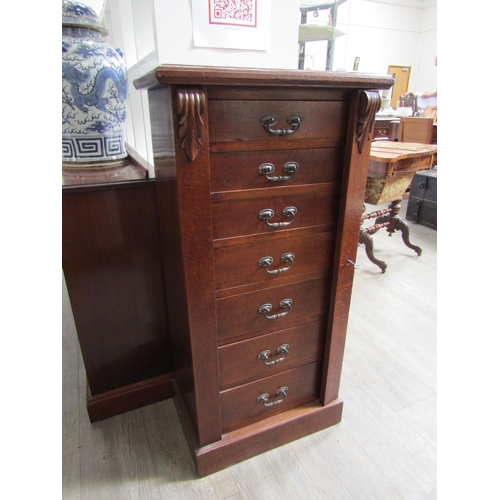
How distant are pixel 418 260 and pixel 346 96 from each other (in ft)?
6.82

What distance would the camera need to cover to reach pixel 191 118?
0.69 metres

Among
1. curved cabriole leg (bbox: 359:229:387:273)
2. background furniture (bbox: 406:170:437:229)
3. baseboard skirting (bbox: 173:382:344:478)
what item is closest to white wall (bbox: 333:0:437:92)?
background furniture (bbox: 406:170:437:229)

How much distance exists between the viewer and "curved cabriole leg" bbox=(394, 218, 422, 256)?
2578 millimetres

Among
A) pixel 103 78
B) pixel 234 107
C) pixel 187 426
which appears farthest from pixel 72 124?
pixel 187 426

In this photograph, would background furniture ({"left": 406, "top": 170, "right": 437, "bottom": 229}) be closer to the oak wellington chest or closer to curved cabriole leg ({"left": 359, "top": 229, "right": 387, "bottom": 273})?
curved cabriole leg ({"left": 359, "top": 229, "right": 387, "bottom": 273})

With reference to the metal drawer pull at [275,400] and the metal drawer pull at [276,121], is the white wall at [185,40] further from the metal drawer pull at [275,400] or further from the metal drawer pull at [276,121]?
the metal drawer pull at [275,400]

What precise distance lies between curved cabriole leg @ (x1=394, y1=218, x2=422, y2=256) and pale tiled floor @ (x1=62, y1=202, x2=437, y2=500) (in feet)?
3.71

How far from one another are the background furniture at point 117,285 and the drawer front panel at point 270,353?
0.38 metres

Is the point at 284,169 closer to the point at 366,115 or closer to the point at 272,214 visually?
the point at 272,214

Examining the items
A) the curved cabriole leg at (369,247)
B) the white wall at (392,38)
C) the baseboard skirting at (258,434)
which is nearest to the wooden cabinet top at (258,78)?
the baseboard skirting at (258,434)

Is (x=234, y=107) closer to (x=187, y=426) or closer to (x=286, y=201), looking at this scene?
(x=286, y=201)

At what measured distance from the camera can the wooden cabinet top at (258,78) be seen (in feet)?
2.12

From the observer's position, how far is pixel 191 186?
2.50 ft

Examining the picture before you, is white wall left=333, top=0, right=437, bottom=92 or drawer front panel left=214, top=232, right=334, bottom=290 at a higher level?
white wall left=333, top=0, right=437, bottom=92
